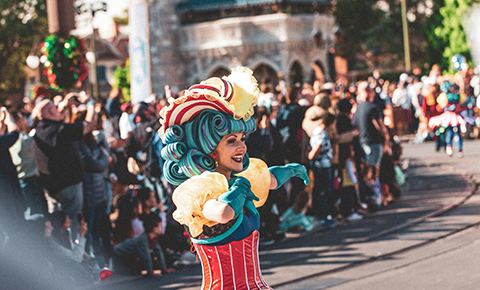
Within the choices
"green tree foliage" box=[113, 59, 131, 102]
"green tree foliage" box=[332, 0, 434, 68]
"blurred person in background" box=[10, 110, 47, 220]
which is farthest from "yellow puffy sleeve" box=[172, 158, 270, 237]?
"green tree foliage" box=[332, 0, 434, 68]

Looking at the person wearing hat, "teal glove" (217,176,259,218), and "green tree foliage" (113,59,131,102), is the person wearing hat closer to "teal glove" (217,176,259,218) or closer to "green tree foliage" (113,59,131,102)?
"teal glove" (217,176,259,218)

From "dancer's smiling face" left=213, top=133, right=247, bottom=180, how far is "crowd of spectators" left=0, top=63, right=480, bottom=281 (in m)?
3.16

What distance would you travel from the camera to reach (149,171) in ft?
24.9

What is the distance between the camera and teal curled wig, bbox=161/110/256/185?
10.0 feet

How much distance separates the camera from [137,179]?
782cm

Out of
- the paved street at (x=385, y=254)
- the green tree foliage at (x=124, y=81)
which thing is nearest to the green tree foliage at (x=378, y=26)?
the green tree foliage at (x=124, y=81)

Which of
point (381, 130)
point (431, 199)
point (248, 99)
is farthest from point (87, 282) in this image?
point (431, 199)

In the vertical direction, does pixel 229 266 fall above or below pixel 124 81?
below

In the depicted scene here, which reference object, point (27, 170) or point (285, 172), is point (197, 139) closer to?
point (285, 172)

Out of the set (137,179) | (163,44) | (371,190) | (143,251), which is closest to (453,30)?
(163,44)

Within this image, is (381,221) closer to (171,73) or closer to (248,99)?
(248,99)

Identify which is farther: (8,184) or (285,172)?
(8,184)

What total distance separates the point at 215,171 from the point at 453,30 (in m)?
32.8

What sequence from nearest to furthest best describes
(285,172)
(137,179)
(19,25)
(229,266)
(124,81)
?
(229,266) → (285,172) → (137,179) → (124,81) → (19,25)
